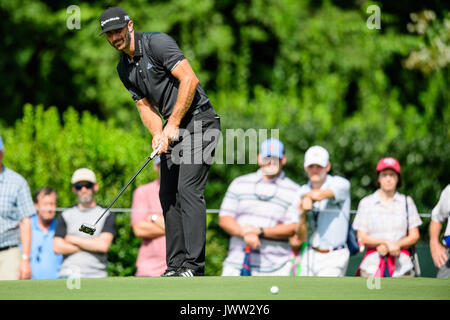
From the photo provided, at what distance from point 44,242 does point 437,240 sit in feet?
13.1

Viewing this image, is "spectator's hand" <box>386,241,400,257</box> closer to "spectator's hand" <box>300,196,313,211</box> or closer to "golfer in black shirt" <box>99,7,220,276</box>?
"spectator's hand" <box>300,196,313,211</box>

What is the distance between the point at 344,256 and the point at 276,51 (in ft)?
37.0

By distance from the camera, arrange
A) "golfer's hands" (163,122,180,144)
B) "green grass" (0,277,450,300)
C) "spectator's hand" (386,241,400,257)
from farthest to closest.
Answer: "spectator's hand" (386,241,400,257)
"golfer's hands" (163,122,180,144)
"green grass" (0,277,450,300)

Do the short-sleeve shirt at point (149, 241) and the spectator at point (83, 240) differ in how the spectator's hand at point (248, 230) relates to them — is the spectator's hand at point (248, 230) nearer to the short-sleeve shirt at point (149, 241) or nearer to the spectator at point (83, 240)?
the short-sleeve shirt at point (149, 241)

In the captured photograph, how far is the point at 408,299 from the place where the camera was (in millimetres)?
4637

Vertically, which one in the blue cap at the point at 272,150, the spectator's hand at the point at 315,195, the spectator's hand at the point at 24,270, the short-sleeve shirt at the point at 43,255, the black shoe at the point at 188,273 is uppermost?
the blue cap at the point at 272,150

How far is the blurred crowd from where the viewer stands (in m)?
7.16

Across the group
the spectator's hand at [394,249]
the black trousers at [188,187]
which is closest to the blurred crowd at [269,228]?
the spectator's hand at [394,249]

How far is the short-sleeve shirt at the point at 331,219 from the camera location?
7.34 meters

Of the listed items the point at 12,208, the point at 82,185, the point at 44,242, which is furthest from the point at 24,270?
the point at 82,185

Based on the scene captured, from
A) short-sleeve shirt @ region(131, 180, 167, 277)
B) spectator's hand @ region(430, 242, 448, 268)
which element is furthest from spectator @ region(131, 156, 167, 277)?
spectator's hand @ region(430, 242, 448, 268)

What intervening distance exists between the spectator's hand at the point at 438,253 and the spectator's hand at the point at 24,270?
3.91m

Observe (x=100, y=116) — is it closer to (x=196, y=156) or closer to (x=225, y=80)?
(x=225, y=80)

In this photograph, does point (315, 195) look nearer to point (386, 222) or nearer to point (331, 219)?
point (331, 219)
